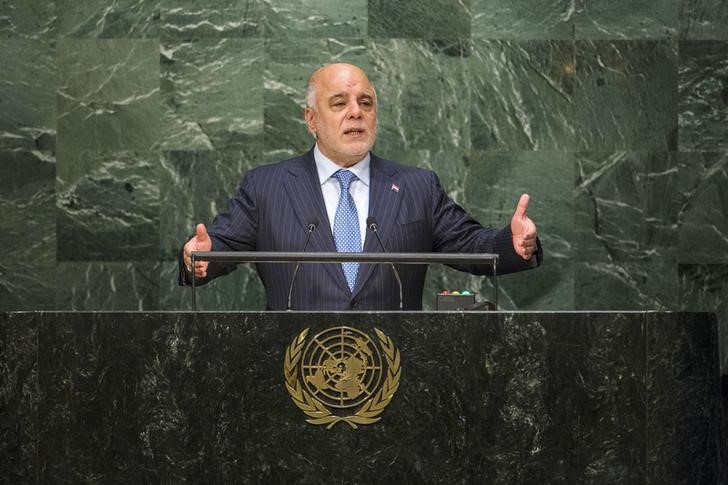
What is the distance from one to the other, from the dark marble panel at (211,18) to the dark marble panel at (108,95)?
0.15m

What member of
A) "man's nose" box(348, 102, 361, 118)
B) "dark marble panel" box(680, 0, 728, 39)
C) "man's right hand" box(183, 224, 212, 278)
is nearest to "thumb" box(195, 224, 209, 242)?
"man's right hand" box(183, 224, 212, 278)

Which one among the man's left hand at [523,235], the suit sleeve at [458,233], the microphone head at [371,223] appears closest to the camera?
the man's left hand at [523,235]

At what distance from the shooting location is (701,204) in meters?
6.59

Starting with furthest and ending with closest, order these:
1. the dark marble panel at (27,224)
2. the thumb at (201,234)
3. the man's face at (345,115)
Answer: the dark marble panel at (27,224) → the man's face at (345,115) → the thumb at (201,234)

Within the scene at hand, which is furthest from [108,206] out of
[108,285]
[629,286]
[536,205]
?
[629,286]

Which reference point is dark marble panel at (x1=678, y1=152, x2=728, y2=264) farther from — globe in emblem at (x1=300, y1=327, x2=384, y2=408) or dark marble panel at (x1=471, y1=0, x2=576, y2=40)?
globe in emblem at (x1=300, y1=327, x2=384, y2=408)

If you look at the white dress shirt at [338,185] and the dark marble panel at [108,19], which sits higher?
the dark marble panel at [108,19]

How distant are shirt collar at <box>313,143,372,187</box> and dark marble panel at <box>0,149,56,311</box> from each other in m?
2.20

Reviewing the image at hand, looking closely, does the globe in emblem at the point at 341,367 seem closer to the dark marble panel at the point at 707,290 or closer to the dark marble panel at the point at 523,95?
the dark marble panel at the point at 523,95

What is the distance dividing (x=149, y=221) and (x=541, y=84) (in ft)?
7.40

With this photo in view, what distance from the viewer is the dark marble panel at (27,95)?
21.5 feet

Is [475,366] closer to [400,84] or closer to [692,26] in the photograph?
[400,84]

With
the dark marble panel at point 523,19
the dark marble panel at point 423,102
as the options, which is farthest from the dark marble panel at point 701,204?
the dark marble panel at point 423,102

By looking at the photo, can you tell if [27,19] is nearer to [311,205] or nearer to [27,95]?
[27,95]
